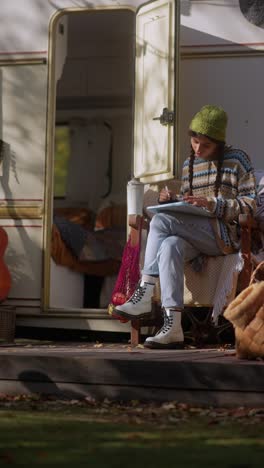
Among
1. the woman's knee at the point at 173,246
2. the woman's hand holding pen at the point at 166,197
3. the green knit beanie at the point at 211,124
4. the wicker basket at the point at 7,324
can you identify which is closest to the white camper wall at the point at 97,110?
the wicker basket at the point at 7,324

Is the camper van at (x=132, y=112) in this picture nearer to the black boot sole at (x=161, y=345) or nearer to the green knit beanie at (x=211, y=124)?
the green knit beanie at (x=211, y=124)

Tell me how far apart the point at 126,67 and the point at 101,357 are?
5236 mm

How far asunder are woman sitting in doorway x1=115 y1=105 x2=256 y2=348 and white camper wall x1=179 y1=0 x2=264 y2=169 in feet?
2.54

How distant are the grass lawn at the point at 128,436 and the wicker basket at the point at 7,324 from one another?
2263mm

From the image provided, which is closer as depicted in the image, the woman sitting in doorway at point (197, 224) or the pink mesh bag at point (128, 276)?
the woman sitting in doorway at point (197, 224)

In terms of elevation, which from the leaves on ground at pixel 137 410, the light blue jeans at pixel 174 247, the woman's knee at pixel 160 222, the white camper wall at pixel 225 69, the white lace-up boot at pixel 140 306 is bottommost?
the leaves on ground at pixel 137 410

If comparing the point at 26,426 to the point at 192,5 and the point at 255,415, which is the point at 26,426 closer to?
the point at 255,415

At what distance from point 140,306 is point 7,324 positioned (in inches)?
59.9

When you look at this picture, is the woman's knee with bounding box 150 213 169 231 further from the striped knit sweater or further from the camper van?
the camper van

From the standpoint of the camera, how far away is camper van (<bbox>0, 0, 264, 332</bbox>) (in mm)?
7730

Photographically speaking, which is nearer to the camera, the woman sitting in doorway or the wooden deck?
the wooden deck

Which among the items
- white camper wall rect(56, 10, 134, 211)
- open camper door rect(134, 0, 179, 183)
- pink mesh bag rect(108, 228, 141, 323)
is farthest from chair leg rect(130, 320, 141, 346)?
white camper wall rect(56, 10, 134, 211)

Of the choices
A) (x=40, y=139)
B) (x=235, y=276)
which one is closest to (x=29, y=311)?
(x=40, y=139)

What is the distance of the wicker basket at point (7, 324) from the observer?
7984 mm
